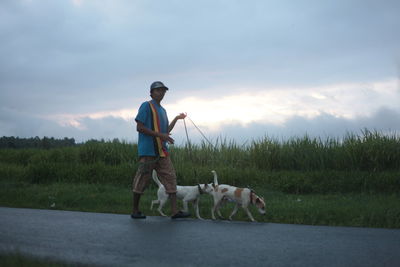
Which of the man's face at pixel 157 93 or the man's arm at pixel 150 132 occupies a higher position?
the man's face at pixel 157 93

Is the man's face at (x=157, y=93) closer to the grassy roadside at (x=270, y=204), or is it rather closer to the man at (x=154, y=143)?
the man at (x=154, y=143)

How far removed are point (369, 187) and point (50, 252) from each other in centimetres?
1180

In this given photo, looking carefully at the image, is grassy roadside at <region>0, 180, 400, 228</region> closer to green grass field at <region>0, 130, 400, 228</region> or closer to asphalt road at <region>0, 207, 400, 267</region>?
green grass field at <region>0, 130, 400, 228</region>

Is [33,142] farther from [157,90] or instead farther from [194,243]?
[194,243]

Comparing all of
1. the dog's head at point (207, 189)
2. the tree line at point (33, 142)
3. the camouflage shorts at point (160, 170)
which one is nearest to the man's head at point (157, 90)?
the camouflage shorts at point (160, 170)

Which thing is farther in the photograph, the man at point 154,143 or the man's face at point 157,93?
the man's face at point 157,93

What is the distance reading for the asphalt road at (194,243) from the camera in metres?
6.61

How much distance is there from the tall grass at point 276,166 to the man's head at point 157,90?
616cm

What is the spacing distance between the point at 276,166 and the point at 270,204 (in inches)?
297

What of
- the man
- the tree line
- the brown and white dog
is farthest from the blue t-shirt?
the tree line

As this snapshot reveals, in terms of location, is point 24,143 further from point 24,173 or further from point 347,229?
point 347,229

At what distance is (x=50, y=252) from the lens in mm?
7129

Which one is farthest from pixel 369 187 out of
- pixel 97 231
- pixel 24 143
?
pixel 24 143

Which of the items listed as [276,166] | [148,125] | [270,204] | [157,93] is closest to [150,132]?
[148,125]
